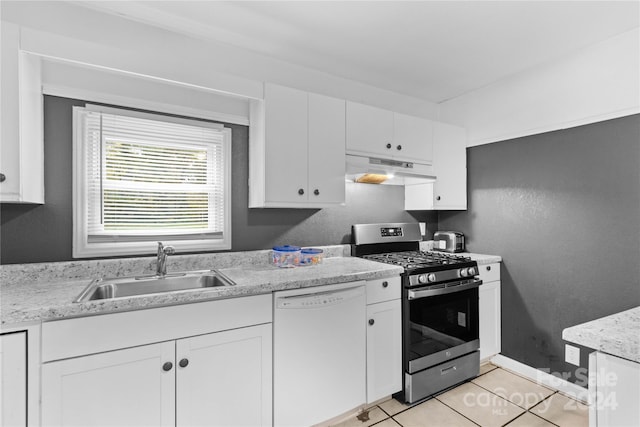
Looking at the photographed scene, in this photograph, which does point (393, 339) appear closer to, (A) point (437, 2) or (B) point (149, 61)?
(A) point (437, 2)

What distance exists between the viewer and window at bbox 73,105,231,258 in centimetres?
185

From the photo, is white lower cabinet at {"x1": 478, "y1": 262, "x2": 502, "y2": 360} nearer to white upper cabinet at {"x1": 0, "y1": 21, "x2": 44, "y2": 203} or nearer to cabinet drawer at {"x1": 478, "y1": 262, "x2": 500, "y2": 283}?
cabinet drawer at {"x1": 478, "y1": 262, "x2": 500, "y2": 283}

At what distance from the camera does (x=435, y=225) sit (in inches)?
134

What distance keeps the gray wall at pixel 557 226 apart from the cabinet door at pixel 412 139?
64cm

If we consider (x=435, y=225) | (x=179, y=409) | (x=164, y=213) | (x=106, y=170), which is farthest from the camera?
(x=435, y=225)

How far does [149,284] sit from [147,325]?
488 millimetres

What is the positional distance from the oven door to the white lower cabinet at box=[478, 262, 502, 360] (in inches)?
7.9

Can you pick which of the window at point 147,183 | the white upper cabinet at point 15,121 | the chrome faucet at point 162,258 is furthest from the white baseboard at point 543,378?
the white upper cabinet at point 15,121

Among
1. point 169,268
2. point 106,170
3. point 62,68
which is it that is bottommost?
point 169,268

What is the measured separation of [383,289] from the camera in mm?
2082

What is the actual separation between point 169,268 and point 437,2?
235 centimetres

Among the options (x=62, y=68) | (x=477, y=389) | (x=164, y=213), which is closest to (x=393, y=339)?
(x=477, y=389)

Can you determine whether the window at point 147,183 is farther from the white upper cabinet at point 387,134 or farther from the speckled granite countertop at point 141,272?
the white upper cabinet at point 387,134

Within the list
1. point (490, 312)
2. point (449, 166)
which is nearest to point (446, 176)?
point (449, 166)
